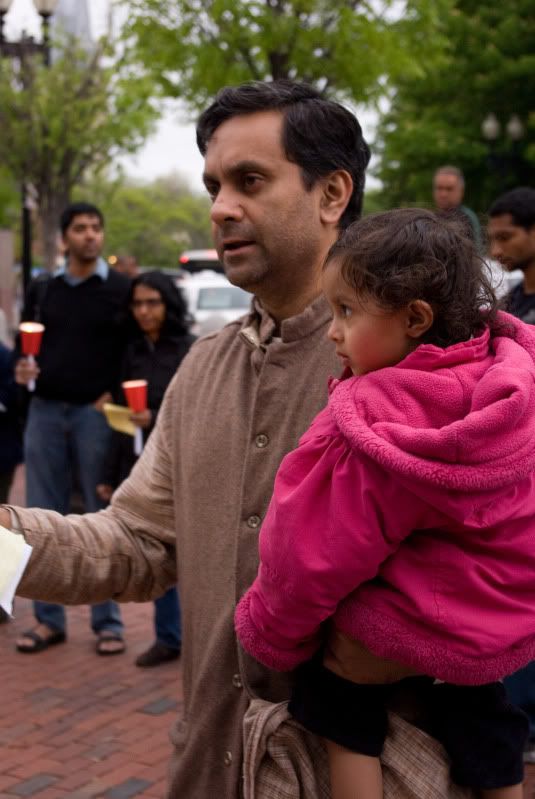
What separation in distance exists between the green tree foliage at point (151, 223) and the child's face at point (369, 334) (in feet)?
176

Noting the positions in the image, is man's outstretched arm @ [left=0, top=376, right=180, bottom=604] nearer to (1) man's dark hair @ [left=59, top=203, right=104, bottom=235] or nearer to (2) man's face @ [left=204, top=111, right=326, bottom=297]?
(2) man's face @ [left=204, top=111, right=326, bottom=297]

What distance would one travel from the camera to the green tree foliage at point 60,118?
25.0 metres

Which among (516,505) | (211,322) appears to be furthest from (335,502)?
(211,322)

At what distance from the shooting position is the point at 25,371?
6523mm

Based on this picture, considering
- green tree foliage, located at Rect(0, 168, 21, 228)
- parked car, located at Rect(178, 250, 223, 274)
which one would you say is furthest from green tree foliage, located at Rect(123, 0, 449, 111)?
parked car, located at Rect(178, 250, 223, 274)

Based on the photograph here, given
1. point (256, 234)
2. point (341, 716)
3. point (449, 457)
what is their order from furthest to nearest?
point (256, 234), point (341, 716), point (449, 457)

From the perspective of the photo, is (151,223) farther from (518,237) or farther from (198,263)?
(518,237)

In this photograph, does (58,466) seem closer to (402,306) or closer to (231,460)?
(231,460)

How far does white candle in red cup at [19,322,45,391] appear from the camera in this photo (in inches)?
251

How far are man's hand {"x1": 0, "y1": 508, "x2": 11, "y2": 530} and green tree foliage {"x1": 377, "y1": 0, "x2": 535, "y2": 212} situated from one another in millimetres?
26187

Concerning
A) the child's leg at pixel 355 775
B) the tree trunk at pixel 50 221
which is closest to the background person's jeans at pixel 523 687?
the child's leg at pixel 355 775

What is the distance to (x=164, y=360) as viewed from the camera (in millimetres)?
6535

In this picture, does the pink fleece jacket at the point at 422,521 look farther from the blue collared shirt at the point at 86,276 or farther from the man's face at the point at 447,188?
the man's face at the point at 447,188

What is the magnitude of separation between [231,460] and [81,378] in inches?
174
